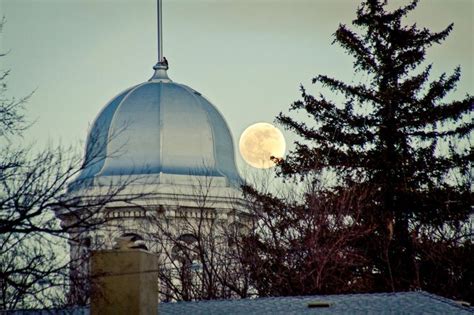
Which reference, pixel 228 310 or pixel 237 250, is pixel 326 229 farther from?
pixel 228 310

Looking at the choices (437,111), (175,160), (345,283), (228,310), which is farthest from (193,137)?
(228,310)

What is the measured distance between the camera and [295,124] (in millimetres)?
68125

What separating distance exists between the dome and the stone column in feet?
125

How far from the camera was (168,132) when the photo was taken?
7425 centimetres

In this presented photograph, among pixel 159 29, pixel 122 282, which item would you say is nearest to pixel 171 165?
pixel 159 29

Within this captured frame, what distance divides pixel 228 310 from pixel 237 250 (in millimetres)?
31567

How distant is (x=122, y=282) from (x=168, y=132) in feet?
135

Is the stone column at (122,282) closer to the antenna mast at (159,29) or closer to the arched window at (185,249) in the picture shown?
the arched window at (185,249)

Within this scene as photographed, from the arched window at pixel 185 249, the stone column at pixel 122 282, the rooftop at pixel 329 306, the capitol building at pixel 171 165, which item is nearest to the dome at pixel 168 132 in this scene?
the capitol building at pixel 171 165

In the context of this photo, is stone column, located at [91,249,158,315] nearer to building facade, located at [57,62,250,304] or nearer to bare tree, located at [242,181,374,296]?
bare tree, located at [242,181,374,296]

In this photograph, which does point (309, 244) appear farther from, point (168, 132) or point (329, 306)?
point (329, 306)

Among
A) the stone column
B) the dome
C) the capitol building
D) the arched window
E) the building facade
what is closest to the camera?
the stone column

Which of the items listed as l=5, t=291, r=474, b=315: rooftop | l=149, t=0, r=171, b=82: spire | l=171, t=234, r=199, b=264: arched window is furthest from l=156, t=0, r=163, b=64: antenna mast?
l=5, t=291, r=474, b=315: rooftop

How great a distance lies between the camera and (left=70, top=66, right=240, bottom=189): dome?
2869 inches
